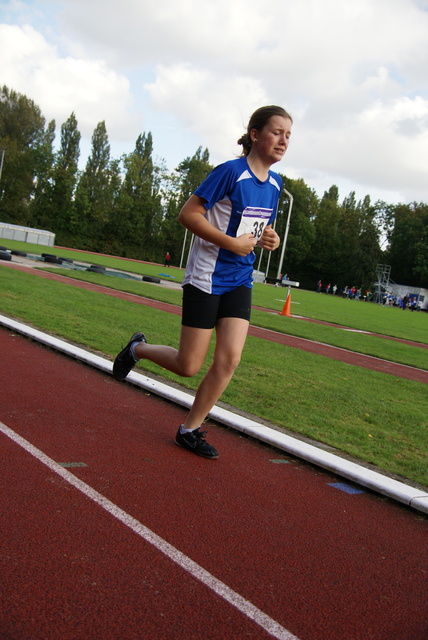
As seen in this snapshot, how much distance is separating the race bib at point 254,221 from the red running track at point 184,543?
157 cm

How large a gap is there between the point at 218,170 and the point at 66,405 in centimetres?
231

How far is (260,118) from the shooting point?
4.13 m

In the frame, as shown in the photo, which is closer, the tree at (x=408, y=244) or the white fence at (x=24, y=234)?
the white fence at (x=24, y=234)

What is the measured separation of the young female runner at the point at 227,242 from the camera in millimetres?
3996

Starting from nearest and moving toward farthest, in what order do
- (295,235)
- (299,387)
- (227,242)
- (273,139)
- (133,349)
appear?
(227,242), (273,139), (133,349), (299,387), (295,235)

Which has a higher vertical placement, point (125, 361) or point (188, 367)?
point (188, 367)

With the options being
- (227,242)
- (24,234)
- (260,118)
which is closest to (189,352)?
(227,242)

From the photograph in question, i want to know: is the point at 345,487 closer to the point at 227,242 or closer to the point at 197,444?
the point at 197,444

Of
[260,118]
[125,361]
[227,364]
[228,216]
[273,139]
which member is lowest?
[125,361]

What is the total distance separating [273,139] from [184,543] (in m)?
2.54

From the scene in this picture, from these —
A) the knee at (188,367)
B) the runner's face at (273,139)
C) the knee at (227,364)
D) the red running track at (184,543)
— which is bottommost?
the red running track at (184,543)

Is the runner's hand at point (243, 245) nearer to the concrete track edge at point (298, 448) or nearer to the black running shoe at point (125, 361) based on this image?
the black running shoe at point (125, 361)

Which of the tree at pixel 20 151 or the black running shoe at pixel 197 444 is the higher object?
the tree at pixel 20 151

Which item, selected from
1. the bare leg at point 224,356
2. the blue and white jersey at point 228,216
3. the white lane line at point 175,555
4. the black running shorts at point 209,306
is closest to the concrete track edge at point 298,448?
the bare leg at point 224,356
